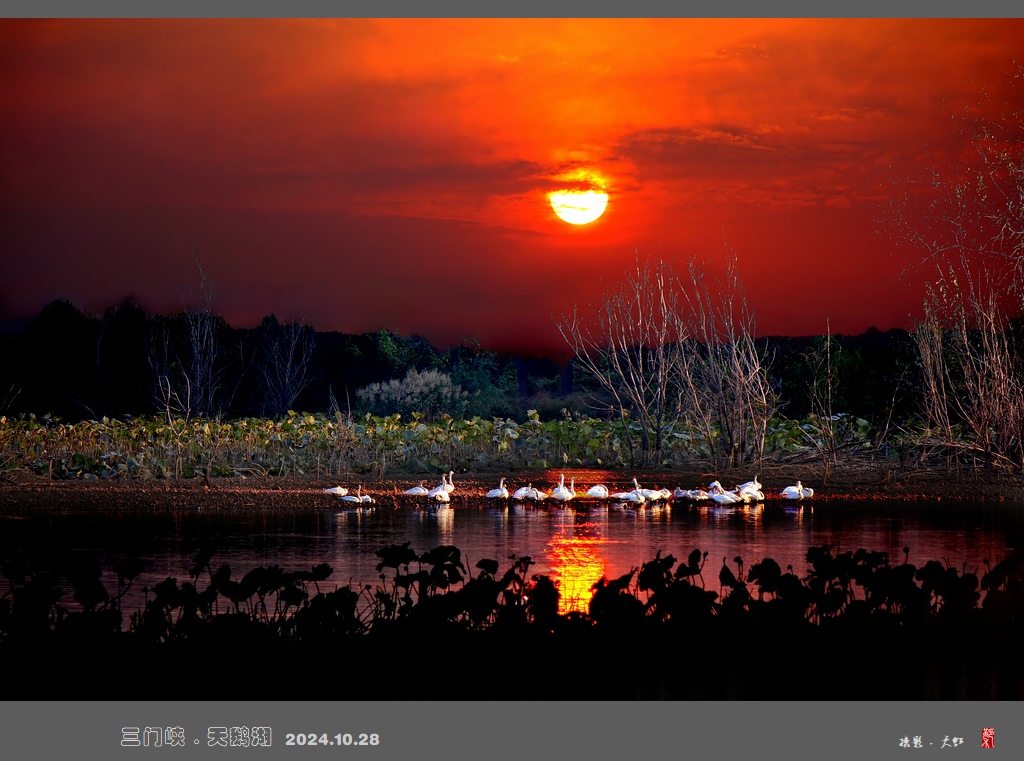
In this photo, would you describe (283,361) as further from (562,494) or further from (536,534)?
(536,534)

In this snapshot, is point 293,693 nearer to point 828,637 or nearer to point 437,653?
point 437,653

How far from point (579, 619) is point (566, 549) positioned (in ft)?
15.7

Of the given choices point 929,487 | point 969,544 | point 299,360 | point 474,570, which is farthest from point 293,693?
point 299,360

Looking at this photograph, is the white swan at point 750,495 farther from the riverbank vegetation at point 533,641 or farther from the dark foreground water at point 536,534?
the riverbank vegetation at point 533,641

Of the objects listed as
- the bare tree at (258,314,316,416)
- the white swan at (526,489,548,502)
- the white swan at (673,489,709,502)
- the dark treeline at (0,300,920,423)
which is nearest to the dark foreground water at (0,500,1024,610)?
the white swan at (526,489,548,502)

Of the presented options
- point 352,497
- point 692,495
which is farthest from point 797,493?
point 352,497

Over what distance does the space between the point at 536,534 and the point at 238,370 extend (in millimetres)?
23783

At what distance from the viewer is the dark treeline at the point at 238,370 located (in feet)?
92.6

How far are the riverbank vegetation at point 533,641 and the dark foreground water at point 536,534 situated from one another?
157 cm

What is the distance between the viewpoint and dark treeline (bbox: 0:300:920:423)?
→ 2823cm

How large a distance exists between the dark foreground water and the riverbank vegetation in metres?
1.57

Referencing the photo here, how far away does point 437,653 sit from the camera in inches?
249

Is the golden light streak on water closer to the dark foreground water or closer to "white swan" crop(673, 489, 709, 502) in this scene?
the dark foreground water
